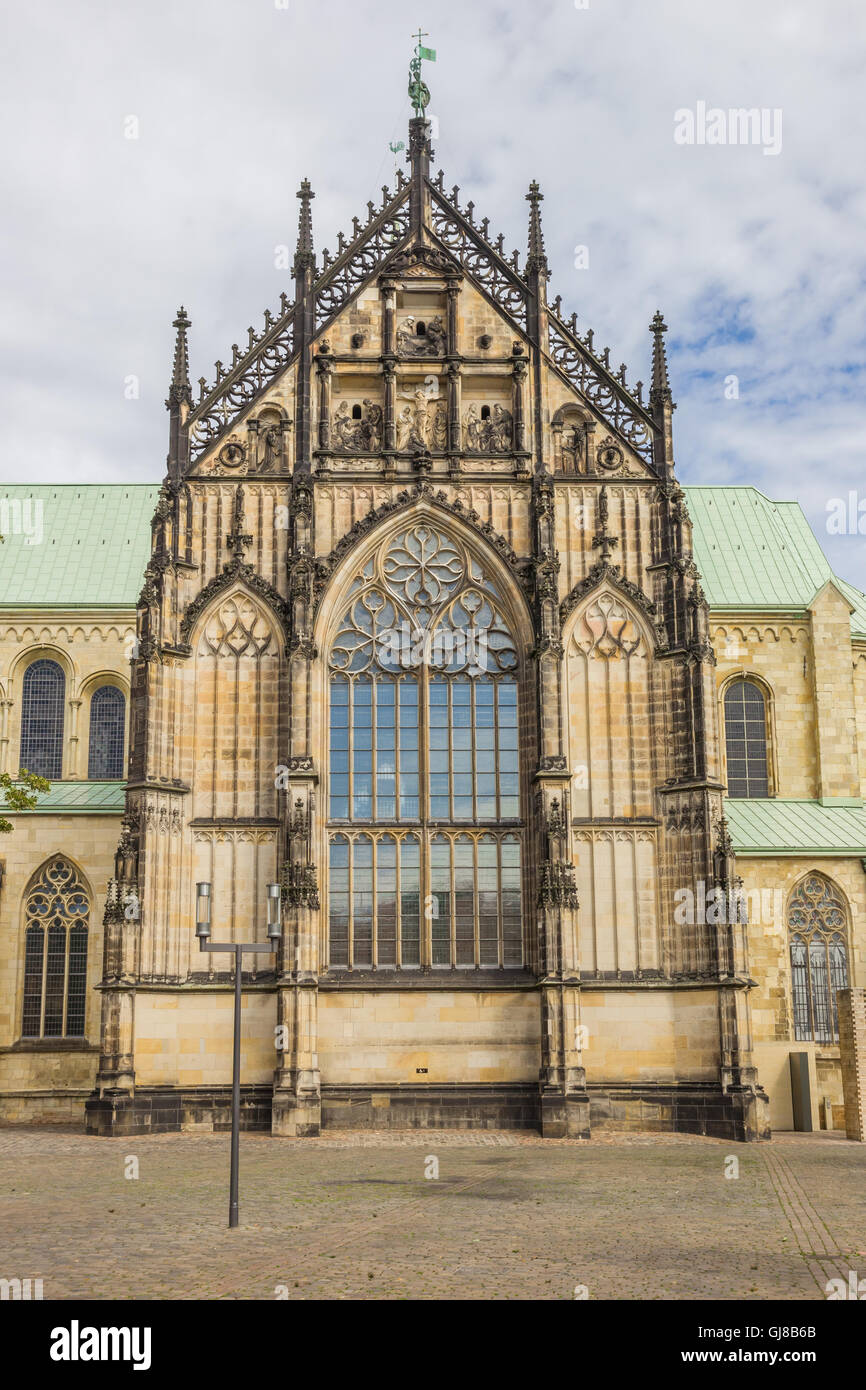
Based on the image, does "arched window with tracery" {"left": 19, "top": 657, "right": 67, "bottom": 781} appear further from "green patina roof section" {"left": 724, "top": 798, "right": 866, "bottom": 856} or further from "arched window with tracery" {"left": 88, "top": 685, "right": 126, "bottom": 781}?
Answer: "green patina roof section" {"left": 724, "top": 798, "right": 866, "bottom": 856}

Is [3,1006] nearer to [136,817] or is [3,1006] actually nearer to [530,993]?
[136,817]

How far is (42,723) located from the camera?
146 ft

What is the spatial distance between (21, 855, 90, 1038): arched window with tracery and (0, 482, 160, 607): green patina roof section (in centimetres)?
951

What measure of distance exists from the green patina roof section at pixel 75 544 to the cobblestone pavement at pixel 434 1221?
812 inches

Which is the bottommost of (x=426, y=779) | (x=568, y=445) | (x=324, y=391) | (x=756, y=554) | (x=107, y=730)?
(x=426, y=779)

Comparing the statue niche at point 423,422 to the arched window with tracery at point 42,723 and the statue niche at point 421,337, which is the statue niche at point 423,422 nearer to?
the statue niche at point 421,337

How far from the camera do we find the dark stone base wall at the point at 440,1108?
32344mm

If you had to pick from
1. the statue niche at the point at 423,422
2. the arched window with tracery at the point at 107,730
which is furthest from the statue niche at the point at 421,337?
the arched window with tracery at the point at 107,730

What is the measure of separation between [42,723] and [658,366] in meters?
21.8

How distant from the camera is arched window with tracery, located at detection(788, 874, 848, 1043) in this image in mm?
37031

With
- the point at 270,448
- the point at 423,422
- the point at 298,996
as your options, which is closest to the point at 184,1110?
the point at 298,996

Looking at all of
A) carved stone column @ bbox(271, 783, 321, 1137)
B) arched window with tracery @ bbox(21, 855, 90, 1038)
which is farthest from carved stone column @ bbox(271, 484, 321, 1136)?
arched window with tracery @ bbox(21, 855, 90, 1038)

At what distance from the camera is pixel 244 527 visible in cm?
3594

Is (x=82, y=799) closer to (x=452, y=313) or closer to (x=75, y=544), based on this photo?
(x=75, y=544)
